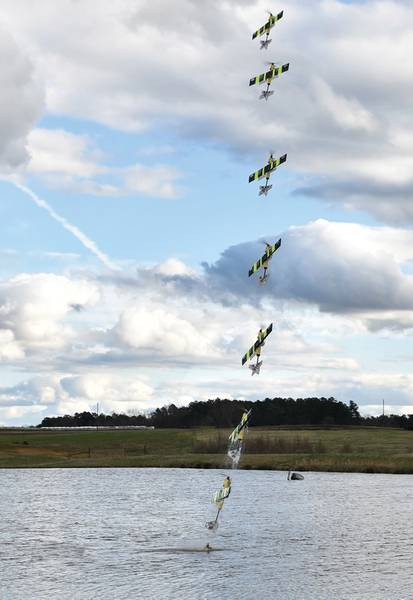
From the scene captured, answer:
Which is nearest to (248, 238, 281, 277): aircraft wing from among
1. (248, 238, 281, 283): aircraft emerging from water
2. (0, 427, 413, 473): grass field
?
(248, 238, 281, 283): aircraft emerging from water

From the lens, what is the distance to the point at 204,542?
2518 inches

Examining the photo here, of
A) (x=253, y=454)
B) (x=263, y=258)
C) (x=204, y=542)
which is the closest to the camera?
(x=263, y=258)

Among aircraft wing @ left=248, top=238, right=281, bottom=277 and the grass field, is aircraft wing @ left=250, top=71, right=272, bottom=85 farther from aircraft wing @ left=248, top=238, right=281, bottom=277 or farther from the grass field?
the grass field

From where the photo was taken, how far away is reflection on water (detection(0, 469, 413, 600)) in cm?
4756

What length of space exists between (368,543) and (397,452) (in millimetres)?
93008

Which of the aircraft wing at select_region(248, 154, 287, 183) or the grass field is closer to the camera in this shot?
the aircraft wing at select_region(248, 154, 287, 183)

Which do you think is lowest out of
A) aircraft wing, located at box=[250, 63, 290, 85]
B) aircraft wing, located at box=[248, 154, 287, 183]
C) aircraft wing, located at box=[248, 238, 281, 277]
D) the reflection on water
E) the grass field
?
the reflection on water

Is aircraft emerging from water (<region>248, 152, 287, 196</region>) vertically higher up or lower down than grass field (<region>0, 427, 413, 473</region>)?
higher up

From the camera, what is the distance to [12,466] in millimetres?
159375

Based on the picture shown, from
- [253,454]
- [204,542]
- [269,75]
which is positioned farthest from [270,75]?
[253,454]

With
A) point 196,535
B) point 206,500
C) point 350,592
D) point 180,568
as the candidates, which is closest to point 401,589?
point 350,592

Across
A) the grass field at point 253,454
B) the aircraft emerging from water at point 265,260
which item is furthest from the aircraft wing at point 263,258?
the grass field at point 253,454

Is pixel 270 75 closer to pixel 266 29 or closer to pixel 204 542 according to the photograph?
pixel 266 29

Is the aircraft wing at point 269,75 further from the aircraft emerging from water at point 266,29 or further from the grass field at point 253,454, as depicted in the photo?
the grass field at point 253,454
